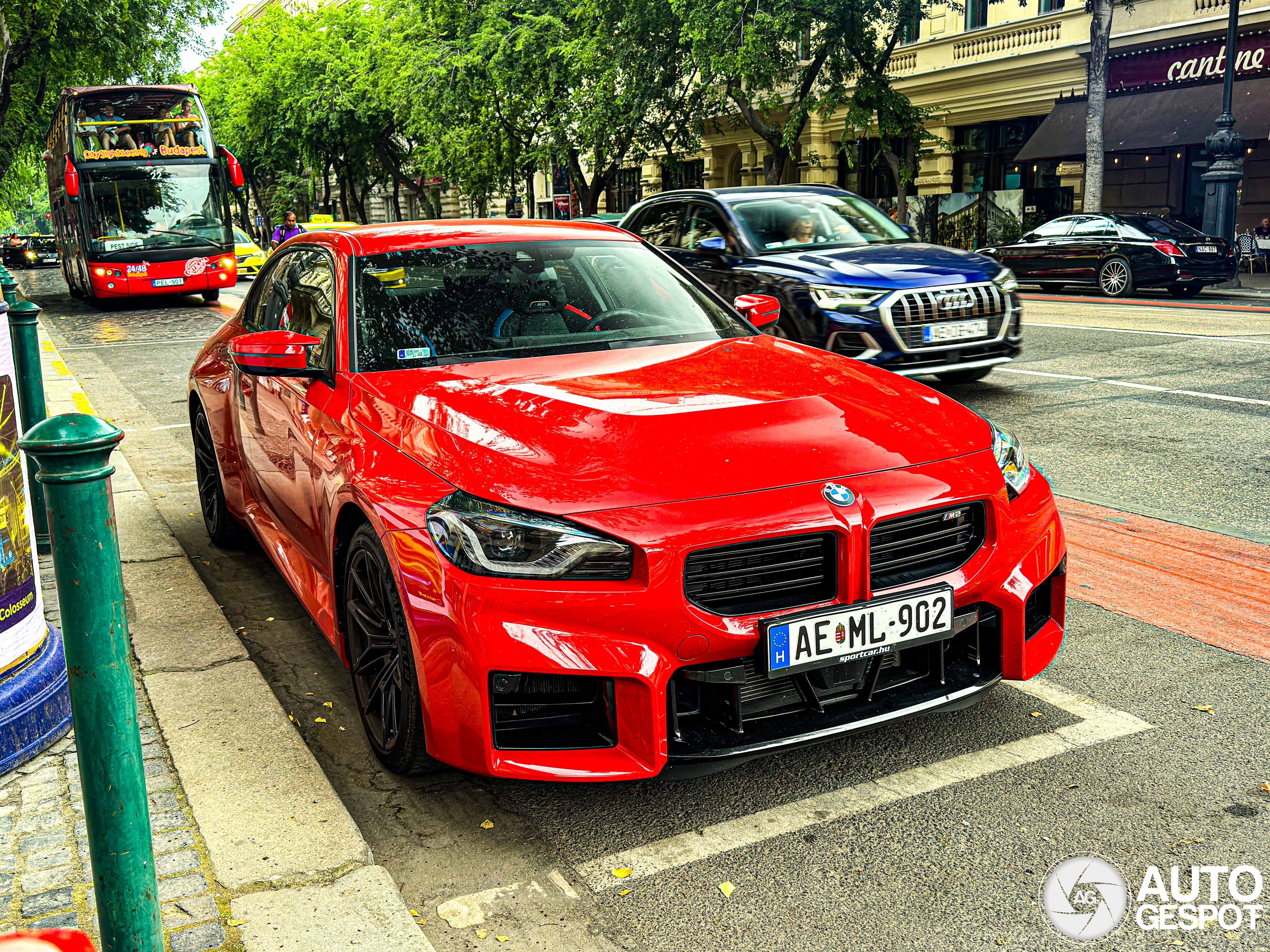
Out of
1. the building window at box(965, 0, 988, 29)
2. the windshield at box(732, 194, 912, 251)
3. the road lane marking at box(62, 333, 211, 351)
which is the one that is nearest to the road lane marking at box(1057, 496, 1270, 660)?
the windshield at box(732, 194, 912, 251)

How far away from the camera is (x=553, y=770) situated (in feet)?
9.92

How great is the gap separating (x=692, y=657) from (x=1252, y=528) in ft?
13.5

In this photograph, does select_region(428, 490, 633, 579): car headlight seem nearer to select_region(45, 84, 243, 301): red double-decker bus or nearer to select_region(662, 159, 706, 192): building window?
select_region(45, 84, 243, 301): red double-decker bus

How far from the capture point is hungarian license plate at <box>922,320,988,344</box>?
9070 mm

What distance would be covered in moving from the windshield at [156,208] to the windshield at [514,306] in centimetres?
2041

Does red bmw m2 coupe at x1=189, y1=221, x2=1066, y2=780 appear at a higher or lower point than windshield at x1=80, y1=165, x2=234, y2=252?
lower

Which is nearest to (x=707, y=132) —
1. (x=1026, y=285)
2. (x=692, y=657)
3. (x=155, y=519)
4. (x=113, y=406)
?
(x=1026, y=285)

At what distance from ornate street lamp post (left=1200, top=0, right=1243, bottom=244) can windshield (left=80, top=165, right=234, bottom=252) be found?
18.4 m

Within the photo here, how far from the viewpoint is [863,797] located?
134 inches

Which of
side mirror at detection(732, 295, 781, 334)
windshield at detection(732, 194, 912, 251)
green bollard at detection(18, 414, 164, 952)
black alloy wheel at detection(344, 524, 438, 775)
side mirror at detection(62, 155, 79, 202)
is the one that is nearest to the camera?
green bollard at detection(18, 414, 164, 952)

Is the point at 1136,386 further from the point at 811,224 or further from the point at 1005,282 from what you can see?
the point at 811,224

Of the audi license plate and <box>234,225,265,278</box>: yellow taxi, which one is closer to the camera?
the audi license plate

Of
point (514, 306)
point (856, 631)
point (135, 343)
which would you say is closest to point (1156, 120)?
point (135, 343)

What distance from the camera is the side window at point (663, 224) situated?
11180 millimetres
